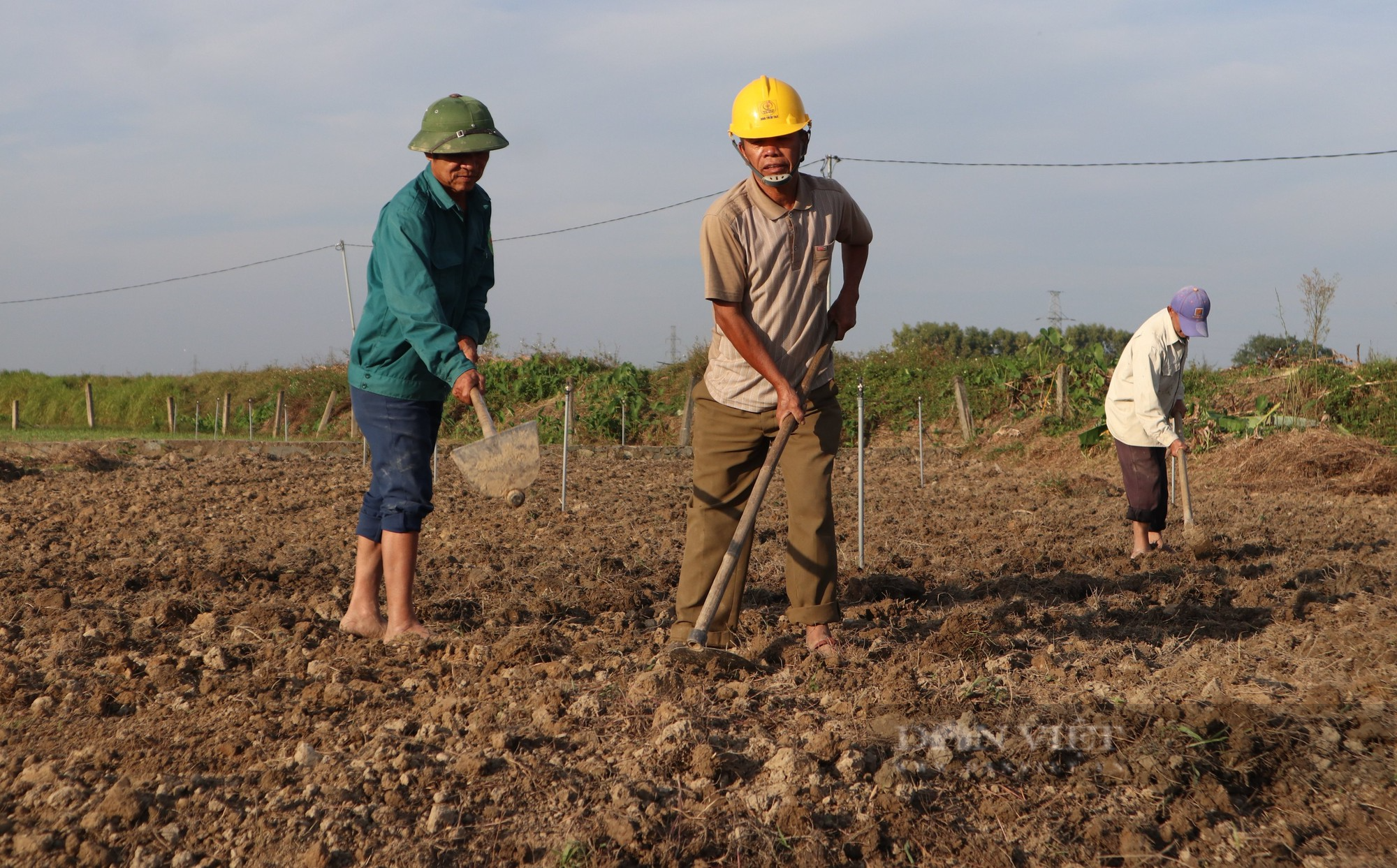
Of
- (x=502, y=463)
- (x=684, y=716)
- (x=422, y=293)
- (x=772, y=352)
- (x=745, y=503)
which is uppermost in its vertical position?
(x=422, y=293)

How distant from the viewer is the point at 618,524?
7.37m

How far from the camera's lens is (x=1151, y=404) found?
5.99m

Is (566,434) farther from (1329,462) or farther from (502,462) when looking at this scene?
(1329,462)

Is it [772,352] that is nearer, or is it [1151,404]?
[772,352]

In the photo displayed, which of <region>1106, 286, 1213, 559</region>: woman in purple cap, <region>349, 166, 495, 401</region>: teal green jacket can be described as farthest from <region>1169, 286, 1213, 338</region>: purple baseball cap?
<region>349, 166, 495, 401</region>: teal green jacket

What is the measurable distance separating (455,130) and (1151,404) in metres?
4.11

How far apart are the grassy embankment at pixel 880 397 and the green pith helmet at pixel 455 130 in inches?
415

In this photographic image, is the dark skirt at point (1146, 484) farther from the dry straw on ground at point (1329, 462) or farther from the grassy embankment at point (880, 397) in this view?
the grassy embankment at point (880, 397)

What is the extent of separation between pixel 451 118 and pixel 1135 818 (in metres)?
2.91

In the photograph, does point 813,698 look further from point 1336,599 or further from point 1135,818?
point 1336,599

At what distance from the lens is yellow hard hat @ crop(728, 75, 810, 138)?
343 cm

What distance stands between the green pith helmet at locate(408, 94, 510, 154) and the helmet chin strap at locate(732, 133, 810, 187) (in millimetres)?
826

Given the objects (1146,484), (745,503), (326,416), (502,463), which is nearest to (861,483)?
(1146,484)

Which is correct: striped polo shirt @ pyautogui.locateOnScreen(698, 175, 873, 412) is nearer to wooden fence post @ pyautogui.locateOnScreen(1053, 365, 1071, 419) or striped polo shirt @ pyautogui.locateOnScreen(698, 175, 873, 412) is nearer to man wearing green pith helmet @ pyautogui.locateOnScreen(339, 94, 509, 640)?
man wearing green pith helmet @ pyautogui.locateOnScreen(339, 94, 509, 640)
